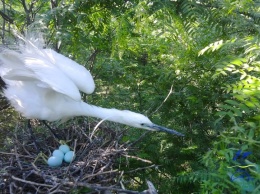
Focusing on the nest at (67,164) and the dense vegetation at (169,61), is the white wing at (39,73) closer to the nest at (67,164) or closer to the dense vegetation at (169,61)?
the dense vegetation at (169,61)

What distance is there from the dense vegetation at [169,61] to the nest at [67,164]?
10.9 inches

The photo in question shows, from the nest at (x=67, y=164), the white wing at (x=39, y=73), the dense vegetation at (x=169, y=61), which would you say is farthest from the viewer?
the white wing at (x=39, y=73)

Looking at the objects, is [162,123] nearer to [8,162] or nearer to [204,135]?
[204,135]

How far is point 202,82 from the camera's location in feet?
9.65

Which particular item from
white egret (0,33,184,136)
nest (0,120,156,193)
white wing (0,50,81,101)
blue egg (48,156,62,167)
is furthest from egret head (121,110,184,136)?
blue egg (48,156,62,167)

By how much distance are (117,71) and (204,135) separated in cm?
92

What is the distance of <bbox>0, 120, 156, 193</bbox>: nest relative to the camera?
194cm

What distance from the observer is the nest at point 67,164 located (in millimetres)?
1936

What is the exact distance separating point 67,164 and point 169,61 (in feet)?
4.12

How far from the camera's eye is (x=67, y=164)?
2.37 m

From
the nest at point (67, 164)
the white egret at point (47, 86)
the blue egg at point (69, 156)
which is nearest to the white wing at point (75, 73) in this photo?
the white egret at point (47, 86)

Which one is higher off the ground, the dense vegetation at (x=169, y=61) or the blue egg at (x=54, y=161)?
the dense vegetation at (x=169, y=61)

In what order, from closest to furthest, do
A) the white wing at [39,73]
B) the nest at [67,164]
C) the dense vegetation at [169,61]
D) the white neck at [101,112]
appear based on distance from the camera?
the nest at [67,164] < the dense vegetation at [169,61] < the white wing at [39,73] < the white neck at [101,112]

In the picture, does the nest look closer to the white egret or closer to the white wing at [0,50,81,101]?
the white egret
